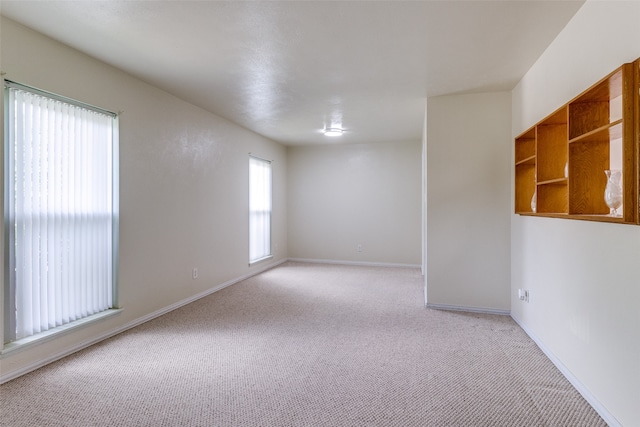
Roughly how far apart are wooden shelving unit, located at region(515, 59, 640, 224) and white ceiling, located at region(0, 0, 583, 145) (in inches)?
26.8

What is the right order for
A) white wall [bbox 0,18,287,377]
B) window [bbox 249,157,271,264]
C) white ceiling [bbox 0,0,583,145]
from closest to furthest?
white ceiling [bbox 0,0,583,145] < white wall [bbox 0,18,287,377] < window [bbox 249,157,271,264]

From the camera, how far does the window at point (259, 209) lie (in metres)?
5.86

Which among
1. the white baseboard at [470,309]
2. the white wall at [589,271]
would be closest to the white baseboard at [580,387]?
the white wall at [589,271]

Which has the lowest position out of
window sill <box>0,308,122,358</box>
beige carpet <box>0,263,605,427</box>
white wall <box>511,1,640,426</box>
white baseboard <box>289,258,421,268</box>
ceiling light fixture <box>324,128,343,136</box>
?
beige carpet <box>0,263,605,427</box>

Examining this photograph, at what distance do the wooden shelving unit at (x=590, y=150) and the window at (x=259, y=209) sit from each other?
13.4 feet

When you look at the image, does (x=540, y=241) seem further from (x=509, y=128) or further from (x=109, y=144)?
(x=109, y=144)

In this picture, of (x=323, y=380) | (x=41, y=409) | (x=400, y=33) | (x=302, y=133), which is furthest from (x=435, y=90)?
(x=41, y=409)

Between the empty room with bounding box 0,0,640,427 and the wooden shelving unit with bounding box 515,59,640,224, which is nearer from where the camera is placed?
the wooden shelving unit with bounding box 515,59,640,224

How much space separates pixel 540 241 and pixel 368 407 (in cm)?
201

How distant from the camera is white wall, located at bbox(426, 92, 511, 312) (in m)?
3.71

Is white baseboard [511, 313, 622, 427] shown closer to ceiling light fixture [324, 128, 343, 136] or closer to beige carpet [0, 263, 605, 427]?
beige carpet [0, 263, 605, 427]

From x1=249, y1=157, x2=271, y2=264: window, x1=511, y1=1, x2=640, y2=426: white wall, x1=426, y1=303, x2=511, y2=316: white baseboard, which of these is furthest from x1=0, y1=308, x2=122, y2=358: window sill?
x1=511, y1=1, x2=640, y2=426: white wall

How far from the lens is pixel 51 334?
253 cm

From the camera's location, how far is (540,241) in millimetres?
2844
